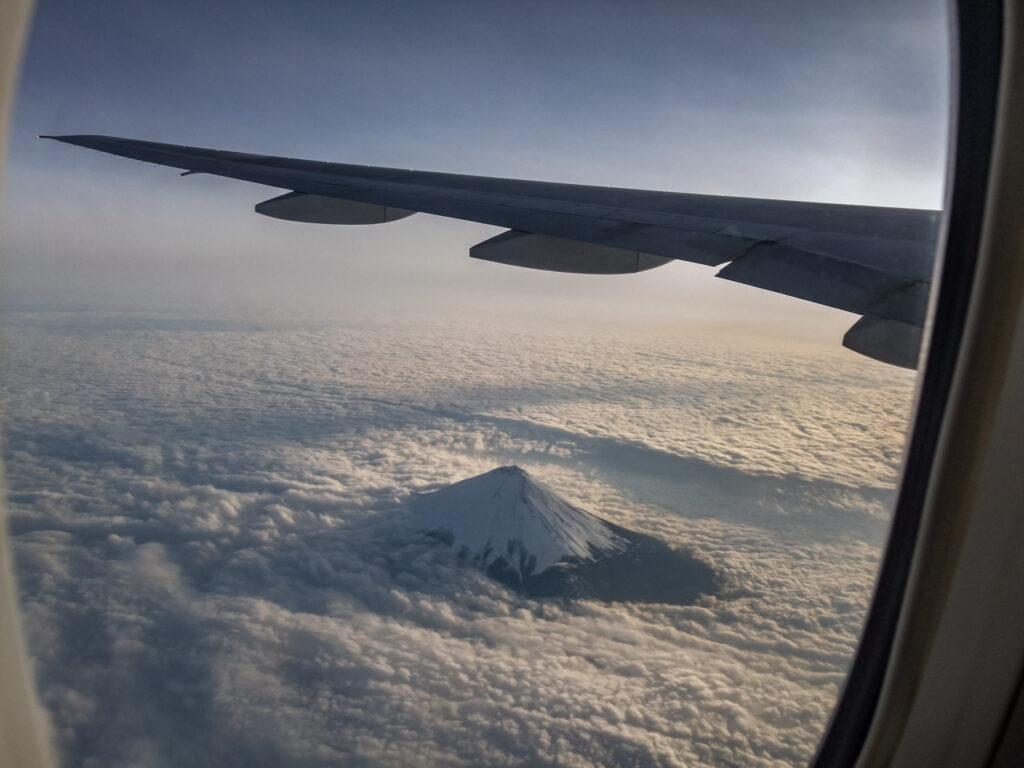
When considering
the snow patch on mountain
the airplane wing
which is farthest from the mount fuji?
the airplane wing

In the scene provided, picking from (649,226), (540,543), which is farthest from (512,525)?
(649,226)

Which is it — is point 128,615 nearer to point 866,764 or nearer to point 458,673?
point 458,673

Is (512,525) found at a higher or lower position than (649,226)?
lower

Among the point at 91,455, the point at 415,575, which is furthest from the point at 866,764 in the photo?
the point at 91,455

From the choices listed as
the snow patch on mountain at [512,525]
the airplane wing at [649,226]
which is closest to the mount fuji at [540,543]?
the snow patch on mountain at [512,525]

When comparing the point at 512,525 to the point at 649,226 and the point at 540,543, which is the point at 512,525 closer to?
the point at 540,543

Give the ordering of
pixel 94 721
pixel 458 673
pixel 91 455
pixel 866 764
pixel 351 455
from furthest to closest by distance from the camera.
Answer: pixel 351 455
pixel 91 455
pixel 458 673
pixel 94 721
pixel 866 764

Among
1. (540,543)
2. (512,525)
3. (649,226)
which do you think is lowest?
(540,543)

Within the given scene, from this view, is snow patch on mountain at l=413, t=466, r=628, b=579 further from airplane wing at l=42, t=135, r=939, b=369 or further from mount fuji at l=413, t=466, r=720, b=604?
airplane wing at l=42, t=135, r=939, b=369
